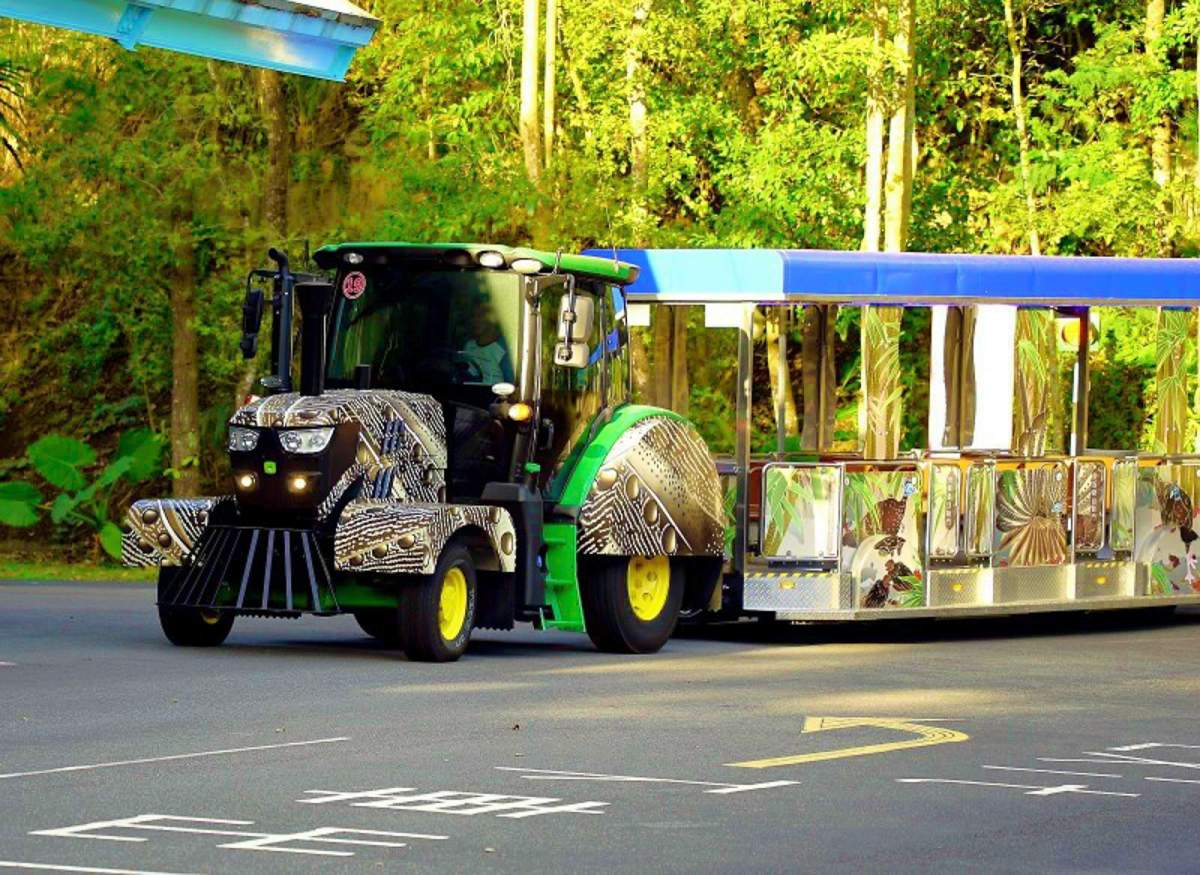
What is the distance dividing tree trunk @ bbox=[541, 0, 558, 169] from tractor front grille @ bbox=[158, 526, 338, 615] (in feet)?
48.5

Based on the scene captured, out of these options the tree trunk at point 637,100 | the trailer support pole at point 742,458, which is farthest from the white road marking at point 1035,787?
the tree trunk at point 637,100

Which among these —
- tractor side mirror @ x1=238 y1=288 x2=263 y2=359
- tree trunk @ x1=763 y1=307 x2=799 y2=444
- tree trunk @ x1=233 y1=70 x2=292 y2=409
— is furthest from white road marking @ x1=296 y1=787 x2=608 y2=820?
tree trunk @ x1=233 y1=70 x2=292 y2=409

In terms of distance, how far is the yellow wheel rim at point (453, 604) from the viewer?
18.8m

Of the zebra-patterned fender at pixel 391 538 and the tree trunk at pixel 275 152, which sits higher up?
the tree trunk at pixel 275 152

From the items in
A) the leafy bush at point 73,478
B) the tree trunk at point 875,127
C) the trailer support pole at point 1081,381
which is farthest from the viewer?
the leafy bush at point 73,478

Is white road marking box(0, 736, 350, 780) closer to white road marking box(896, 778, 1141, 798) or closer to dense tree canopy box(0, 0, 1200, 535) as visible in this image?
white road marking box(896, 778, 1141, 798)

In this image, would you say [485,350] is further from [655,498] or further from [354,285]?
[655,498]

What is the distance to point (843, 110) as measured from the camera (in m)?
37.2

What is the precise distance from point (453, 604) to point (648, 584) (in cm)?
232

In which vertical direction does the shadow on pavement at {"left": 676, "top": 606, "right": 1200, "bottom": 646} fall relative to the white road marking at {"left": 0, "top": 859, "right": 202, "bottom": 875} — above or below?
above

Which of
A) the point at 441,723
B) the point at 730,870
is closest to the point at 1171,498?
the point at 441,723

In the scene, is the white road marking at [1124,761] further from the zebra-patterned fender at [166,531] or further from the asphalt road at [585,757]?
the zebra-patterned fender at [166,531]

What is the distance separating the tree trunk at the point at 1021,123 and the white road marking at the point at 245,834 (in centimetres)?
2794

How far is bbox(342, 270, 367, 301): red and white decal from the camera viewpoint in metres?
20.3
